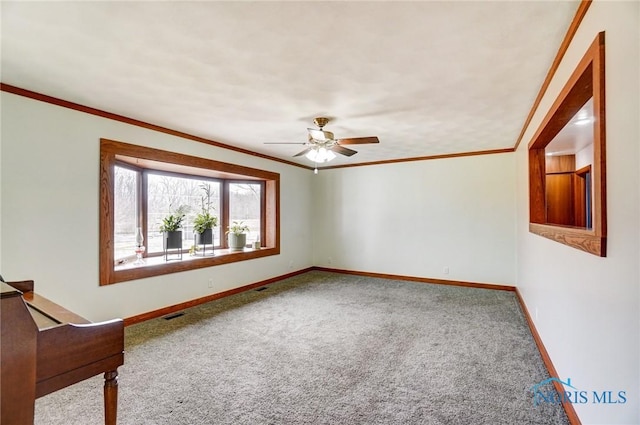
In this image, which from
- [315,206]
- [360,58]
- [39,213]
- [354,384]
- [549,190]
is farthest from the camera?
[315,206]

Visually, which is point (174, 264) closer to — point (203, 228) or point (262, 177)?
point (203, 228)

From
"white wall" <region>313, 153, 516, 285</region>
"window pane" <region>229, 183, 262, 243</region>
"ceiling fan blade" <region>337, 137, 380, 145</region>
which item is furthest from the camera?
"window pane" <region>229, 183, 262, 243</region>

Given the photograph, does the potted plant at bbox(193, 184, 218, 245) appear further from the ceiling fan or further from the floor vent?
the ceiling fan

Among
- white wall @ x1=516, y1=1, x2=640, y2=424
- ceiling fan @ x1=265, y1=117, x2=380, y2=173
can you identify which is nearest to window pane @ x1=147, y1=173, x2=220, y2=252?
ceiling fan @ x1=265, y1=117, x2=380, y2=173

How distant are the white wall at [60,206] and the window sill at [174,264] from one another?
0.08 m

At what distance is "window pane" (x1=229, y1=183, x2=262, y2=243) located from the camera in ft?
18.0

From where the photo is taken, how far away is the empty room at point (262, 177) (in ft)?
4.52

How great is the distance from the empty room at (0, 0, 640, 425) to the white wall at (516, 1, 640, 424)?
1 cm

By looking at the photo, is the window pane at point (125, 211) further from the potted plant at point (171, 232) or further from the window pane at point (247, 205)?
the window pane at point (247, 205)

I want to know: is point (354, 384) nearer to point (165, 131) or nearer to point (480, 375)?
point (480, 375)

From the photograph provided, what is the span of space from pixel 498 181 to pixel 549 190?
1951 mm

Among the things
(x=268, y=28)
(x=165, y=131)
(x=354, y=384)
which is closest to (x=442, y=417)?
(x=354, y=384)

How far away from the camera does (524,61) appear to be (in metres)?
2.14
